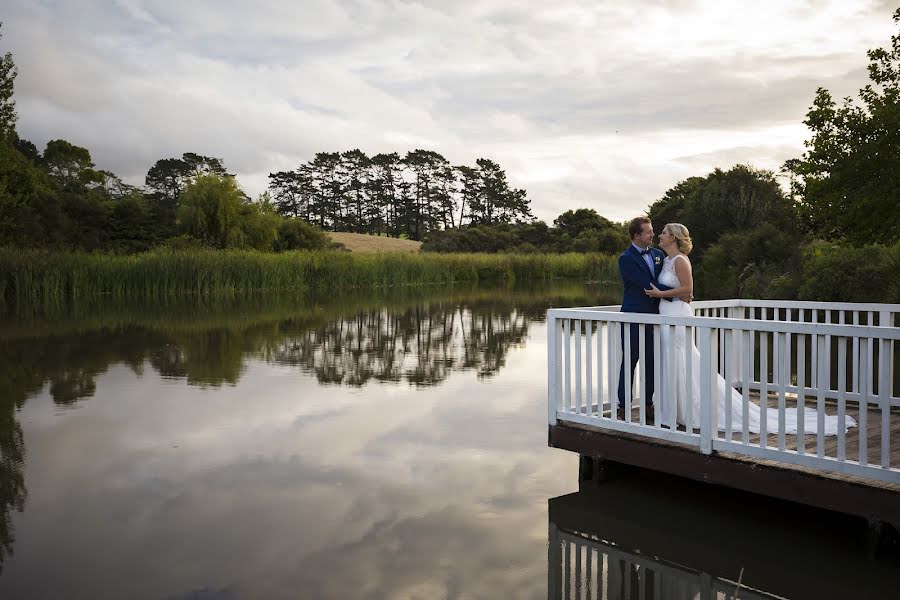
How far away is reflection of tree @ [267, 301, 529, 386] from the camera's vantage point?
13.4 meters

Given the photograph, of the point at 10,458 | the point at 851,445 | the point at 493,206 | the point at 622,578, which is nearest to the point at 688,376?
the point at 851,445

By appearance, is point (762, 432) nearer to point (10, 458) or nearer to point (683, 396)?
point (683, 396)

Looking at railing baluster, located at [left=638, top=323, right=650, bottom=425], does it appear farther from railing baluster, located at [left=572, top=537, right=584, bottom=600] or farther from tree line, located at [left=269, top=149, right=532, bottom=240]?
tree line, located at [left=269, top=149, right=532, bottom=240]

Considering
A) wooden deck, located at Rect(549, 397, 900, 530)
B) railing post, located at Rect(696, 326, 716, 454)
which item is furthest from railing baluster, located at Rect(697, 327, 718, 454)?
wooden deck, located at Rect(549, 397, 900, 530)

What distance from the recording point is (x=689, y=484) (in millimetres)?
6949

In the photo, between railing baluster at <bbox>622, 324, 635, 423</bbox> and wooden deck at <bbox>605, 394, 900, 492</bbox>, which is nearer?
wooden deck at <bbox>605, 394, 900, 492</bbox>

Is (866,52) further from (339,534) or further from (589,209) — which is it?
(589,209)

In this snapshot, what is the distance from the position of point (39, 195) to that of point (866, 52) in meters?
42.1

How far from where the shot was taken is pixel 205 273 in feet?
108

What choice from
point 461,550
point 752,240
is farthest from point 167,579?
point 752,240

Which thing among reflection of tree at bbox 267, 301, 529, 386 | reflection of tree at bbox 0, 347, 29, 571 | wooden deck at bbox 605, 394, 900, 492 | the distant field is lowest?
reflection of tree at bbox 0, 347, 29, 571

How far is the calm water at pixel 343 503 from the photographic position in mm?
5176

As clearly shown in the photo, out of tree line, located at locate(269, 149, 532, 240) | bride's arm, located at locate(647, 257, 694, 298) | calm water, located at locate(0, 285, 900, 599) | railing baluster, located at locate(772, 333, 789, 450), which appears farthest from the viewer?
tree line, located at locate(269, 149, 532, 240)

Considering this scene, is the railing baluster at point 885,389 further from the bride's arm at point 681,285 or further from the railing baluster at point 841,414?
the bride's arm at point 681,285
